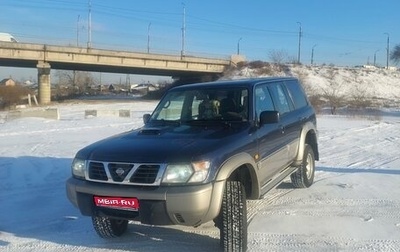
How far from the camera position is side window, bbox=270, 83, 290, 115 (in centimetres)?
594

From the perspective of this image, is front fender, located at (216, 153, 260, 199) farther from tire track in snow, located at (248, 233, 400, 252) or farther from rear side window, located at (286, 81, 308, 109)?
rear side window, located at (286, 81, 308, 109)

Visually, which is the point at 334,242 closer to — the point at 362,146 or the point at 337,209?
the point at 337,209

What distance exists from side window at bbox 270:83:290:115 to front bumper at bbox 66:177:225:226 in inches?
92.1

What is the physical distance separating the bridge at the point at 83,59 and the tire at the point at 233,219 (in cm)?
4668

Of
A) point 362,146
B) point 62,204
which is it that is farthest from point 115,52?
point 62,204

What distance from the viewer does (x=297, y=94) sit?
7.03m

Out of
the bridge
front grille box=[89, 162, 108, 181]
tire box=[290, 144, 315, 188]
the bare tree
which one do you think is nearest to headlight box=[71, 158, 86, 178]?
front grille box=[89, 162, 108, 181]

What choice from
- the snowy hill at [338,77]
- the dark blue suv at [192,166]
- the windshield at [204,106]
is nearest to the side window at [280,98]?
the dark blue suv at [192,166]

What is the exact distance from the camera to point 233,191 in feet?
13.3

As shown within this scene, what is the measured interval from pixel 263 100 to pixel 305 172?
1.84 metres

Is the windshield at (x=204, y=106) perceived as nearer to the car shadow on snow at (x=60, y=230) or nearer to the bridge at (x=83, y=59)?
the car shadow on snow at (x=60, y=230)

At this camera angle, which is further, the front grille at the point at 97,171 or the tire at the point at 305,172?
the tire at the point at 305,172

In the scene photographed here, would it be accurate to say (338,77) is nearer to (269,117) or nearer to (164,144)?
(269,117)

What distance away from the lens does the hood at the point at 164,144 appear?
3906 millimetres
